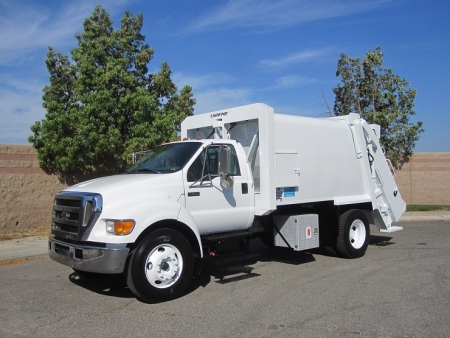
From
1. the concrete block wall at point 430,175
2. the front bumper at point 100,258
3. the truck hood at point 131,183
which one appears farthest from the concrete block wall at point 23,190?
the concrete block wall at point 430,175

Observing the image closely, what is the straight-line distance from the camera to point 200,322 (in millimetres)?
5715

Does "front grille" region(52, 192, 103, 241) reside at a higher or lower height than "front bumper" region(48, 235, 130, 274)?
higher

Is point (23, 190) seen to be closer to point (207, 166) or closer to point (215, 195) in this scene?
point (207, 166)

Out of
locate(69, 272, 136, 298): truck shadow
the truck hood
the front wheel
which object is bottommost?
locate(69, 272, 136, 298): truck shadow

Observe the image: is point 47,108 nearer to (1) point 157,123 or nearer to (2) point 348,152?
(1) point 157,123

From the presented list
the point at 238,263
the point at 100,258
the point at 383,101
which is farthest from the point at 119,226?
the point at 383,101

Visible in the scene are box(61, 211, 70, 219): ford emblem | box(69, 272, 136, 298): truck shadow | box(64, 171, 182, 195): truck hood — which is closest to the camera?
box(64, 171, 182, 195): truck hood

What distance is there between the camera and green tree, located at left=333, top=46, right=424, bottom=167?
19.3 meters

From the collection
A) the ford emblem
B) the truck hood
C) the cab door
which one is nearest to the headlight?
the truck hood

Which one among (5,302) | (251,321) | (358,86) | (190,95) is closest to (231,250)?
(251,321)

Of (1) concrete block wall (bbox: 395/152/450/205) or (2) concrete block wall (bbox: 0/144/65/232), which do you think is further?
(1) concrete block wall (bbox: 395/152/450/205)

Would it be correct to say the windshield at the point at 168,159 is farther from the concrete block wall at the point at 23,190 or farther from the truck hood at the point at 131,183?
the concrete block wall at the point at 23,190

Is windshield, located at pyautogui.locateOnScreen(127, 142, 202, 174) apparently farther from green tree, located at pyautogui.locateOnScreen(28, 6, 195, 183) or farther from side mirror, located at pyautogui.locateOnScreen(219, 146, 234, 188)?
green tree, located at pyautogui.locateOnScreen(28, 6, 195, 183)

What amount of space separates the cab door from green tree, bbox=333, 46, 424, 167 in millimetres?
12839
